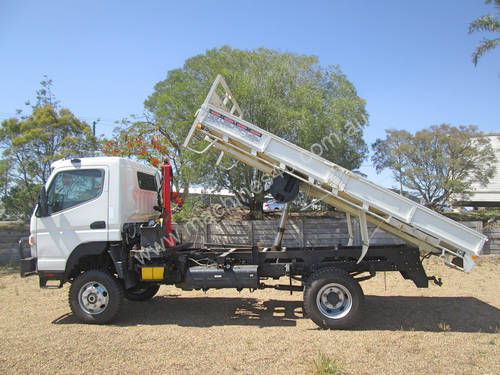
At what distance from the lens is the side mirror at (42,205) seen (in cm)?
578

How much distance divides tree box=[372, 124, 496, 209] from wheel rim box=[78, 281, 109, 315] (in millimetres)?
13415

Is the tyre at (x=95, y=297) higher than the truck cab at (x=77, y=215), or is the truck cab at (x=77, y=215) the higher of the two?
the truck cab at (x=77, y=215)

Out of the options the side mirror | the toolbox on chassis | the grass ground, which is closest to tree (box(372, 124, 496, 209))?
the grass ground

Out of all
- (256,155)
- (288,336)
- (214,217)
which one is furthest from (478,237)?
(214,217)

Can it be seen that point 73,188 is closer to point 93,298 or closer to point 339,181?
point 93,298

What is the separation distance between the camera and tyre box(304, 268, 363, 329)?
212 inches

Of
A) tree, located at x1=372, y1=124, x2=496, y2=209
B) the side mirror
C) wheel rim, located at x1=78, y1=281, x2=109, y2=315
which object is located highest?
tree, located at x1=372, y1=124, x2=496, y2=209

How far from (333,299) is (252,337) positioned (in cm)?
142

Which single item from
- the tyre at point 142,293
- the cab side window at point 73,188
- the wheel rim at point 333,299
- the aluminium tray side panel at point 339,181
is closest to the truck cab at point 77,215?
the cab side window at point 73,188

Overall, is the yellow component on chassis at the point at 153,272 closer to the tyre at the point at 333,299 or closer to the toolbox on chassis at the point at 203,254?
the toolbox on chassis at the point at 203,254

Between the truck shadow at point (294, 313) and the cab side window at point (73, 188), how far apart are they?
6.82 feet

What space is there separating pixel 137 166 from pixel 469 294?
7472 millimetres

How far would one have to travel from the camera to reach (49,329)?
5.60 metres

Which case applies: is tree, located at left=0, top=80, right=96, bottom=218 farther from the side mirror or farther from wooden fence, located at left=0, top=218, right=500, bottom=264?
the side mirror
